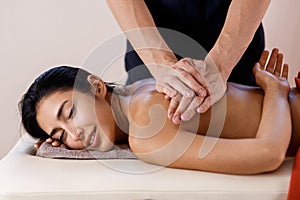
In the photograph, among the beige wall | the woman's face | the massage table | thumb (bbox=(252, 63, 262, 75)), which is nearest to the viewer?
the massage table

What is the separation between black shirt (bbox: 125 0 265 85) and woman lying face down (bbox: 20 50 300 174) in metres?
0.06

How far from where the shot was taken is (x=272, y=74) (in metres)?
1.41

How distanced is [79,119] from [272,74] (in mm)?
591

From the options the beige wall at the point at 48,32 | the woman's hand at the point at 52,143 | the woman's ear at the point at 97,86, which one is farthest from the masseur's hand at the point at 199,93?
the beige wall at the point at 48,32

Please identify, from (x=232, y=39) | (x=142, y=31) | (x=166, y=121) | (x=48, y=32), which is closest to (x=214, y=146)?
(x=166, y=121)

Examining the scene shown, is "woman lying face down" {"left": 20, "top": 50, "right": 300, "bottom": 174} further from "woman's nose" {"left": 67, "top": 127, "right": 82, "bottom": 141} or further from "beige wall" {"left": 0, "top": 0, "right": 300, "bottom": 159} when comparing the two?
"beige wall" {"left": 0, "top": 0, "right": 300, "bottom": 159}

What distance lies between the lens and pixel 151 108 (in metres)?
1.21

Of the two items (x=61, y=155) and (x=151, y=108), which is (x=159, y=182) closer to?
(x=151, y=108)

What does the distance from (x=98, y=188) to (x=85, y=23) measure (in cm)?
123

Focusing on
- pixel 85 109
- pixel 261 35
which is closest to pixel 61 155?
pixel 85 109

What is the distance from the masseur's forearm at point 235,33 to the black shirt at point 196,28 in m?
0.16

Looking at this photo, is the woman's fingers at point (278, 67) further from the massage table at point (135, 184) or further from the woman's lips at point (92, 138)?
Answer: the woman's lips at point (92, 138)

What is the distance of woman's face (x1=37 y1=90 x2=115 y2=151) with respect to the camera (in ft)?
4.29

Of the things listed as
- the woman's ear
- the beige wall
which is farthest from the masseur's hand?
the beige wall
